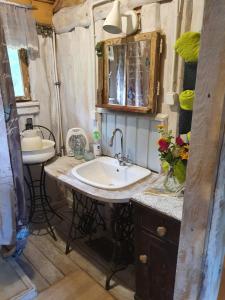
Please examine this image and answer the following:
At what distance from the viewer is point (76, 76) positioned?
218 centimetres

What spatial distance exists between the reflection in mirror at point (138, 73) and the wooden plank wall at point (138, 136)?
0.45 ft

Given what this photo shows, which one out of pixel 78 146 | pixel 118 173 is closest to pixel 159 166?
pixel 118 173

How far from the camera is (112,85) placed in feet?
5.95

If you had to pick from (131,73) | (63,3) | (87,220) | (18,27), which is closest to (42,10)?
(63,3)

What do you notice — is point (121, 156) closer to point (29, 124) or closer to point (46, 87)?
point (29, 124)

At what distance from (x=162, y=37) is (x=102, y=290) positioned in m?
1.76

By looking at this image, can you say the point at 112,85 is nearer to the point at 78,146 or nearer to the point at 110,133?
the point at 110,133

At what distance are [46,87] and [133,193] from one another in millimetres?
1519

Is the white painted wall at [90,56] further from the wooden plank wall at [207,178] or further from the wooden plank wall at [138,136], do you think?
the wooden plank wall at [207,178]

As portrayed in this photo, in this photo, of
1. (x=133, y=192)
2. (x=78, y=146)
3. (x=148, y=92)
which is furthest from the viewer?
(x=78, y=146)

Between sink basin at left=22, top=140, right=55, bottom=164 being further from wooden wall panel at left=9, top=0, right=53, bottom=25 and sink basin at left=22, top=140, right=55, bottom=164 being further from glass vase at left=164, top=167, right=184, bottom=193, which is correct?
wooden wall panel at left=9, top=0, right=53, bottom=25

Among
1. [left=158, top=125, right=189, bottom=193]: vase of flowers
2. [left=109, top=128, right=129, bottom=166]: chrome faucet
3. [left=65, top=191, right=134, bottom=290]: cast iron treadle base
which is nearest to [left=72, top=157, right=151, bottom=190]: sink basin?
[left=109, top=128, right=129, bottom=166]: chrome faucet

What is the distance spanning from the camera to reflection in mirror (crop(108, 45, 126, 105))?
1.71 meters

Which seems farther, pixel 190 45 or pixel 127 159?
pixel 127 159
